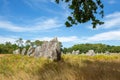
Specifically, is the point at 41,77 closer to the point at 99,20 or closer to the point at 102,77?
the point at 102,77

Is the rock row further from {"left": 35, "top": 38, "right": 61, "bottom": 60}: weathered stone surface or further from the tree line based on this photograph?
the tree line

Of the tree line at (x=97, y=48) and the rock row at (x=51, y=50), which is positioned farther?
the tree line at (x=97, y=48)

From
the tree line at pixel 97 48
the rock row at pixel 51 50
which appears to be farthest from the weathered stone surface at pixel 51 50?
the tree line at pixel 97 48

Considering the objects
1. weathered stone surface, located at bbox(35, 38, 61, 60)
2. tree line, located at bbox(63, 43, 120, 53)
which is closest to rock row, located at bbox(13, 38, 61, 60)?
weathered stone surface, located at bbox(35, 38, 61, 60)

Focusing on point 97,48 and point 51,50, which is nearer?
point 51,50

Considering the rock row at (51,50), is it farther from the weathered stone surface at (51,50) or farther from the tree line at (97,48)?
the tree line at (97,48)

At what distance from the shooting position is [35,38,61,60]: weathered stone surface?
31.1 m

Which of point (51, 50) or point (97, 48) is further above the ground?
point (97, 48)

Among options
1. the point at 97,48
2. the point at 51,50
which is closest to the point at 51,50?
the point at 51,50

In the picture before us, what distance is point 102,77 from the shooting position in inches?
301

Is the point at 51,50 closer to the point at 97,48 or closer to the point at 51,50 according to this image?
the point at 51,50

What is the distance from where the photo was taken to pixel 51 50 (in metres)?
31.8

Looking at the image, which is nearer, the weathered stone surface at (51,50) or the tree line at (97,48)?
the weathered stone surface at (51,50)

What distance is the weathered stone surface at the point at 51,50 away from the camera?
31.1 meters
